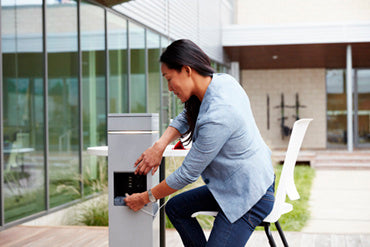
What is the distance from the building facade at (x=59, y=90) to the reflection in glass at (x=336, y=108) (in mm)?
10498

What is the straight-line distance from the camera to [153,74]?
855 cm

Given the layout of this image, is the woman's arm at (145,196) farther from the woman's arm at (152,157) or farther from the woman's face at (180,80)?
the woman's face at (180,80)

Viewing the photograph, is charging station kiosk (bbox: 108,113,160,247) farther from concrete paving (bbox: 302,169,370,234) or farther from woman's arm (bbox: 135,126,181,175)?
concrete paving (bbox: 302,169,370,234)

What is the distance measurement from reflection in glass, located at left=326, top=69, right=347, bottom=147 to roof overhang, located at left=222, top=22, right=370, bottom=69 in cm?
169

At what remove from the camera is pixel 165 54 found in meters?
1.88

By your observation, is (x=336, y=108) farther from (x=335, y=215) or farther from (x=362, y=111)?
(x=335, y=215)

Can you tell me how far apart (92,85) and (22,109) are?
1.57 m

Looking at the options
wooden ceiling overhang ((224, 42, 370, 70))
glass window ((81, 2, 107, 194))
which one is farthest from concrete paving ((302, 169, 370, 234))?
wooden ceiling overhang ((224, 42, 370, 70))

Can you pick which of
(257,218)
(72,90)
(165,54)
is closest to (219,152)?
(257,218)

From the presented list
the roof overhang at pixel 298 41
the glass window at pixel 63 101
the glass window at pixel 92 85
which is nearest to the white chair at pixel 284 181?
the glass window at pixel 63 101

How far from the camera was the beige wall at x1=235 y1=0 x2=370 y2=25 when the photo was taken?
51.0ft

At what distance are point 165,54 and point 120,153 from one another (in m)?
0.59

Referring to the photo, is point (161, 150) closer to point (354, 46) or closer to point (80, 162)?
point (80, 162)

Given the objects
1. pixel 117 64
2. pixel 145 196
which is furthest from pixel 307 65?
pixel 145 196
